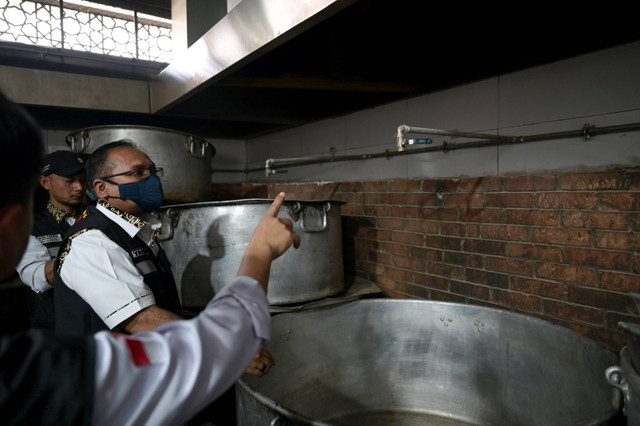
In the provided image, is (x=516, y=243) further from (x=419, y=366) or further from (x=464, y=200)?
(x=419, y=366)

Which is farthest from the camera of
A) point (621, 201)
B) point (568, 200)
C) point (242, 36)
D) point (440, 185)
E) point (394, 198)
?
point (394, 198)

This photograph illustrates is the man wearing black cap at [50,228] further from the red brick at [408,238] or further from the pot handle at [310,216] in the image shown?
the red brick at [408,238]

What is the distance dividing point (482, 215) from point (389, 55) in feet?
2.68

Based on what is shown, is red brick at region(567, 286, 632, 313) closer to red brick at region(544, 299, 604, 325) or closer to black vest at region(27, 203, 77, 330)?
red brick at region(544, 299, 604, 325)

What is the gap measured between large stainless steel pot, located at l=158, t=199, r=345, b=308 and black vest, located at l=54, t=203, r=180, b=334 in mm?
355

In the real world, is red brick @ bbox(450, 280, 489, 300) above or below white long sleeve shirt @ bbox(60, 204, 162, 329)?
below

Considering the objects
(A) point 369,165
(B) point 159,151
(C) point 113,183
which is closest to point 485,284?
A: (A) point 369,165

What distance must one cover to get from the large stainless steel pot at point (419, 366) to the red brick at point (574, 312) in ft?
1.05

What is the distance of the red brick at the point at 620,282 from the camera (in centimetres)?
129

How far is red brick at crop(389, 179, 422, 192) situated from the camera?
2010 millimetres

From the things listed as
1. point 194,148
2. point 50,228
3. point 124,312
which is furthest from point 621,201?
point 50,228

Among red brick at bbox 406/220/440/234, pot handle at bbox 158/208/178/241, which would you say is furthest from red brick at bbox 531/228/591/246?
pot handle at bbox 158/208/178/241

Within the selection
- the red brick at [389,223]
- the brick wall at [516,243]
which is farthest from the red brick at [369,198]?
the red brick at [389,223]

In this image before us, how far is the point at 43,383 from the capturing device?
1.46 feet
